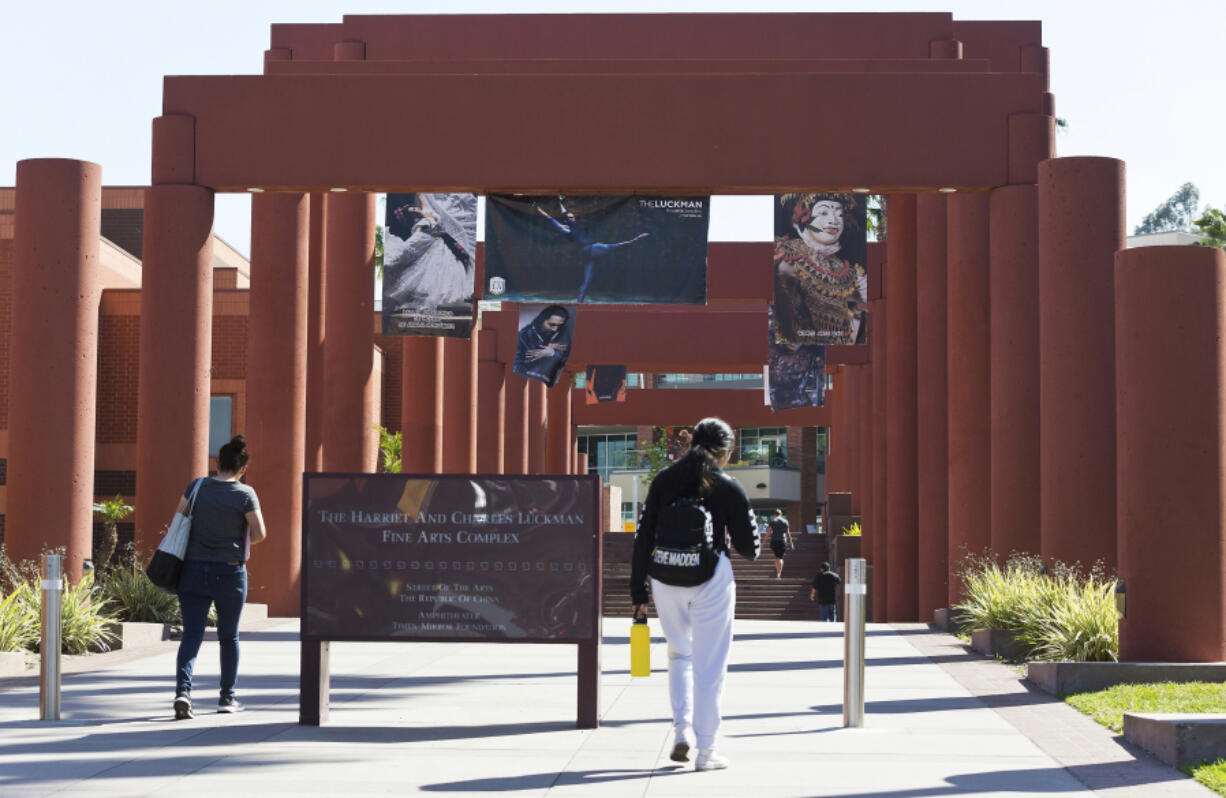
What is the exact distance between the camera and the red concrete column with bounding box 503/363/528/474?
1587 inches

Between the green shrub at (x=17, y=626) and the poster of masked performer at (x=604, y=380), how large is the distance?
27.7m

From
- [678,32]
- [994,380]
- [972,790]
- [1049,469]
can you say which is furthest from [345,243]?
[972,790]

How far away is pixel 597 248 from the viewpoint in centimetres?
1795

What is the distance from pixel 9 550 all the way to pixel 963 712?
10.5 metres

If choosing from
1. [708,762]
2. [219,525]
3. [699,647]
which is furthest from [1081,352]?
[219,525]

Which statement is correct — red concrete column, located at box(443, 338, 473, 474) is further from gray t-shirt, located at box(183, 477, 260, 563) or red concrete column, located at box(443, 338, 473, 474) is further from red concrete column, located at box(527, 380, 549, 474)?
gray t-shirt, located at box(183, 477, 260, 563)

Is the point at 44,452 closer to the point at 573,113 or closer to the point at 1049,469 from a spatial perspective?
the point at 573,113

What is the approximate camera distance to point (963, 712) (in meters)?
10.6

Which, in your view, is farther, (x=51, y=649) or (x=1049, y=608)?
(x=1049, y=608)

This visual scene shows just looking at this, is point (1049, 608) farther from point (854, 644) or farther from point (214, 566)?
point (214, 566)

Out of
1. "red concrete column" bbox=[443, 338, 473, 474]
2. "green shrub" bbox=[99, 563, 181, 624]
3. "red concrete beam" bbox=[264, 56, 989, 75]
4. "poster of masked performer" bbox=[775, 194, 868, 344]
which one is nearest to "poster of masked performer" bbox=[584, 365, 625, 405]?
"red concrete column" bbox=[443, 338, 473, 474]

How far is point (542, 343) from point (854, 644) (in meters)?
20.8

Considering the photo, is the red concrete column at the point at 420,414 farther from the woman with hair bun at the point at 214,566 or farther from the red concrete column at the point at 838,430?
the woman with hair bun at the point at 214,566

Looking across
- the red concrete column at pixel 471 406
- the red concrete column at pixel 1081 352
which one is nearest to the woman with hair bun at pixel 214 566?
the red concrete column at pixel 1081 352
